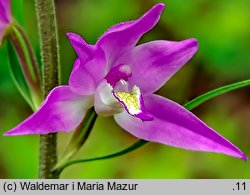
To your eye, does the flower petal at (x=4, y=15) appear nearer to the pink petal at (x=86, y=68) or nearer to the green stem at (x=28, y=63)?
the green stem at (x=28, y=63)

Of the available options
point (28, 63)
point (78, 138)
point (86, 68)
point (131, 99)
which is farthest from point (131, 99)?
point (28, 63)

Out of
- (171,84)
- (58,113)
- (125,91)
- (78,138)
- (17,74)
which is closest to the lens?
A: (58,113)

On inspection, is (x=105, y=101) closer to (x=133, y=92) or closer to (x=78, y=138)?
(x=133, y=92)

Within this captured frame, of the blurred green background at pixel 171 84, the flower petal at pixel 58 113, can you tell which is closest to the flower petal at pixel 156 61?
the flower petal at pixel 58 113

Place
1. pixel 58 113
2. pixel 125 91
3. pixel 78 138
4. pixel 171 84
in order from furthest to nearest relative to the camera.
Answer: pixel 171 84, pixel 78 138, pixel 125 91, pixel 58 113

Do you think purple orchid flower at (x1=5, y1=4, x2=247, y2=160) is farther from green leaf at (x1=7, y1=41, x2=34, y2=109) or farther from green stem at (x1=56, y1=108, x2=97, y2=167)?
green leaf at (x1=7, y1=41, x2=34, y2=109)

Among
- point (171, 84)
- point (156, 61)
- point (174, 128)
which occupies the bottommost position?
point (174, 128)
